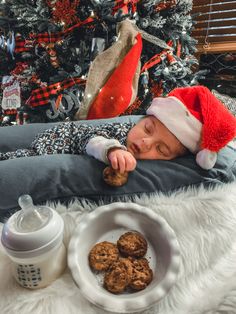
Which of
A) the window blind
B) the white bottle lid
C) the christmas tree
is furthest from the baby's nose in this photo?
the window blind

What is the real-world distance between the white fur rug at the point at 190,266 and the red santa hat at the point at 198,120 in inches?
5.0

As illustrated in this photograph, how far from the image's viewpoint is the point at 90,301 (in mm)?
560

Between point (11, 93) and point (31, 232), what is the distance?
4.09 feet

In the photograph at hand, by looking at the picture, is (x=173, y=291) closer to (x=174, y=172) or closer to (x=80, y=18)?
(x=174, y=172)

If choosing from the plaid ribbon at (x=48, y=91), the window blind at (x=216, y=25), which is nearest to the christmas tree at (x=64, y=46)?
the plaid ribbon at (x=48, y=91)

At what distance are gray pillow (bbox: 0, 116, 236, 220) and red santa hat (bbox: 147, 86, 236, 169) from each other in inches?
2.1

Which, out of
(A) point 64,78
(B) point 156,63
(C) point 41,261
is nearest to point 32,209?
(C) point 41,261

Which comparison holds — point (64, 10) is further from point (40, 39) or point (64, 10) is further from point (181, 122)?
point (181, 122)

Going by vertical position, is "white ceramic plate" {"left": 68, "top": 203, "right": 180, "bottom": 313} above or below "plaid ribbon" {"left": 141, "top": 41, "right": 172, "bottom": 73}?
below

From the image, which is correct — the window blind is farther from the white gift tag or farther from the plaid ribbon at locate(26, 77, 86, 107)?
the white gift tag

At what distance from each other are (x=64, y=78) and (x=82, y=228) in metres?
1.08

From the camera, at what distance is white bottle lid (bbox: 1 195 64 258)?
0.52 meters

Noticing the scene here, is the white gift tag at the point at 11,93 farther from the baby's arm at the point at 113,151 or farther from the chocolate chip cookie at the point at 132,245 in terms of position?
the chocolate chip cookie at the point at 132,245

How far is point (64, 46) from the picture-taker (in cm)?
147
